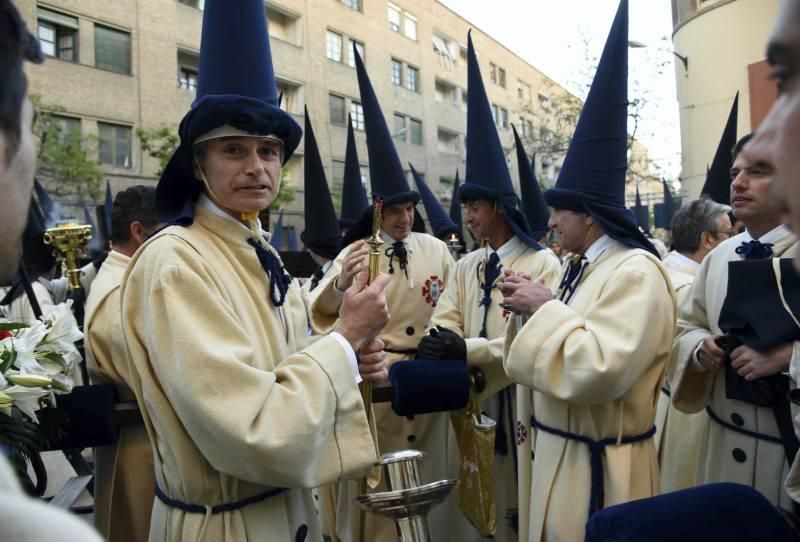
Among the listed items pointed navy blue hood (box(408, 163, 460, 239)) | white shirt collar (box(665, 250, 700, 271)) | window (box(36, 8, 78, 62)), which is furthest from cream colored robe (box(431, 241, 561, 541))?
window (box(36, 8, 78, 62))

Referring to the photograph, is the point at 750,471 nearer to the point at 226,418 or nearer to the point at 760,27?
the point at 226,418

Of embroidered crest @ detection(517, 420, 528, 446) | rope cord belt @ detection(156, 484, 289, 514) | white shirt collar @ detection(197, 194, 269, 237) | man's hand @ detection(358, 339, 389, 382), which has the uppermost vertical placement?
white shirt collar @ detection(197, 194, 269, 237)

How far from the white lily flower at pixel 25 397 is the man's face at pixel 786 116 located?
216 centimetres

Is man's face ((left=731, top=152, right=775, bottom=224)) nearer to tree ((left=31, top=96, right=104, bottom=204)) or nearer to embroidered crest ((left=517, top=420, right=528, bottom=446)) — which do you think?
embroidered crest ((left=517, top=420, right=528, bottom=446))

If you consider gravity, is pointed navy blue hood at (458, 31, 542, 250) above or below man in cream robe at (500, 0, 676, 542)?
above

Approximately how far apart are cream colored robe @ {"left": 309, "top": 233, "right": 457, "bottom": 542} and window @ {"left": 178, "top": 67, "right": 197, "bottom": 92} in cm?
2105

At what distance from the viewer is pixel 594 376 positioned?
9.21 ft

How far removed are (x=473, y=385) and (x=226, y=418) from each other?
1.66 m

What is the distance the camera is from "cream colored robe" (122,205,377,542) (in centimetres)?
191

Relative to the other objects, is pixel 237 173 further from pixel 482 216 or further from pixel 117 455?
pixel 482 216

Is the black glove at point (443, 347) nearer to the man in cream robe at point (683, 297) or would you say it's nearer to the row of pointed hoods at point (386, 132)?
the row of pointed hoods at point (386, 132)

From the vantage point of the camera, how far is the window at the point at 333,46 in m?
30.8

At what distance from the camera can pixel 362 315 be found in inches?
88.4

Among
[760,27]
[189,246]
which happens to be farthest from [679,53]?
[189,246]
